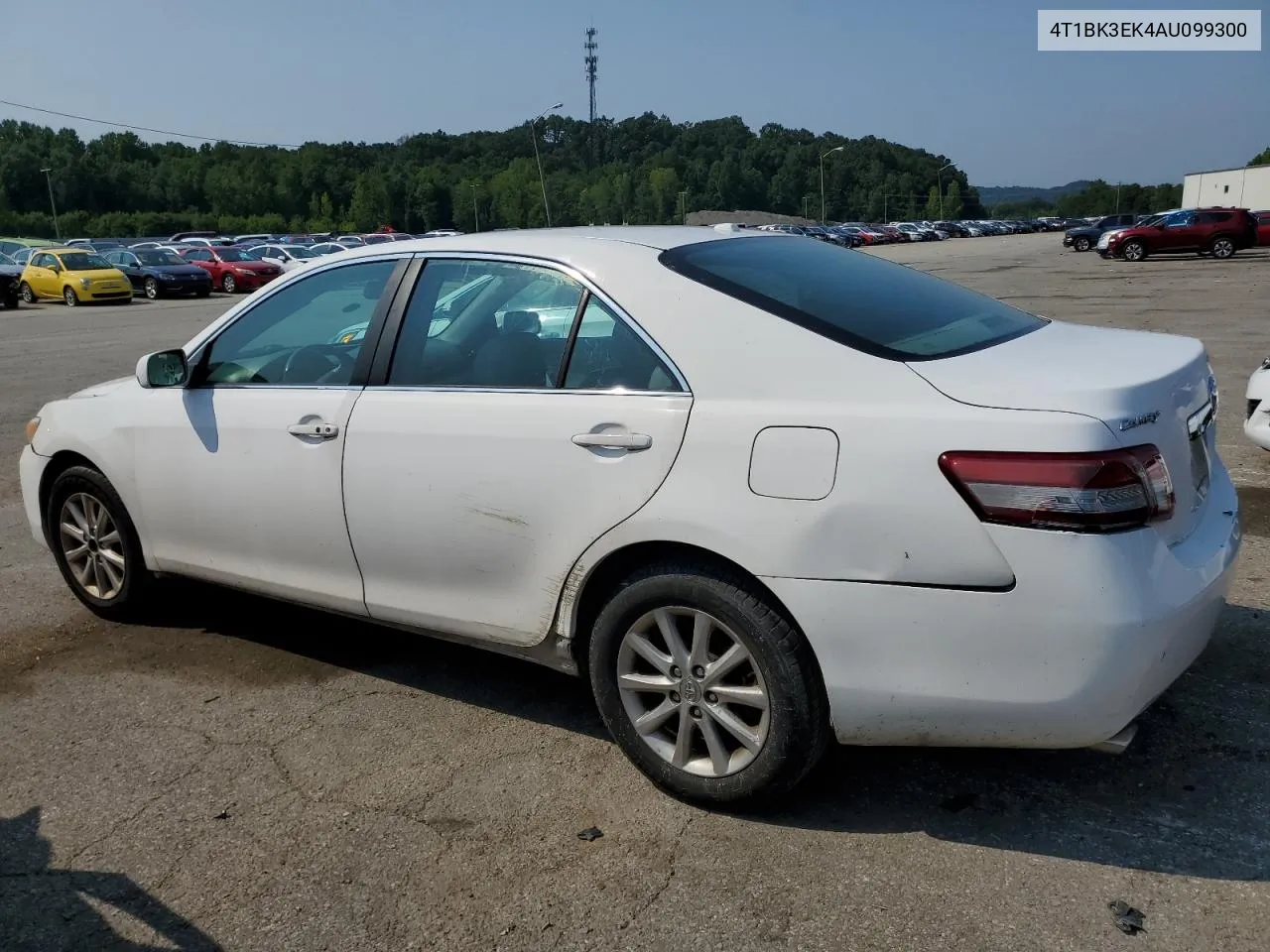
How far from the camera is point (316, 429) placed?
376 cm

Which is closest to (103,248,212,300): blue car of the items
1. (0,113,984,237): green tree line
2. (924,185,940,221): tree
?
(0,113,984,237): green tree line

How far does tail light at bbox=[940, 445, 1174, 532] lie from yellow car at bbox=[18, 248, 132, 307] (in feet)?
103

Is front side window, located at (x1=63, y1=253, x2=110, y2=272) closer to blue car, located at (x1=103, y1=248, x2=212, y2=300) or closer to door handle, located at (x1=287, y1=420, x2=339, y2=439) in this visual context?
blue car, located at (x1=103, y1=248, x2=212, y2=300)

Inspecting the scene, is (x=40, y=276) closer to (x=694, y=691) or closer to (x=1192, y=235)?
(x=694, y=691)

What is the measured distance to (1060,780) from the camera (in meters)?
3.21

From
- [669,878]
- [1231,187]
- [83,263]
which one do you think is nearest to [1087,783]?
[669,878]

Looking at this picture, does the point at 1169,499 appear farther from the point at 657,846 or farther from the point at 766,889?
the point at 657,846

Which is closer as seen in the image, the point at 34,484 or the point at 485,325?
the point at 485,325

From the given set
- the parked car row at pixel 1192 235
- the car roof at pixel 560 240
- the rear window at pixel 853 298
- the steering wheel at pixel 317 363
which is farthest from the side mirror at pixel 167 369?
the parked car row at pixel 1192 235

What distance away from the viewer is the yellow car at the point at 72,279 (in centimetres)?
2950

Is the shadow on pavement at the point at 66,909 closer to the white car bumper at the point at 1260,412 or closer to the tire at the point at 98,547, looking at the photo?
the tire at the point at 98,547

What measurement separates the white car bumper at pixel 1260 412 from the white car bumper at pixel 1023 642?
14.3 feet

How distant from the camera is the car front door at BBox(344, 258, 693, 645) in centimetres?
313

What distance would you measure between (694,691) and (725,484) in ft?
2.00
